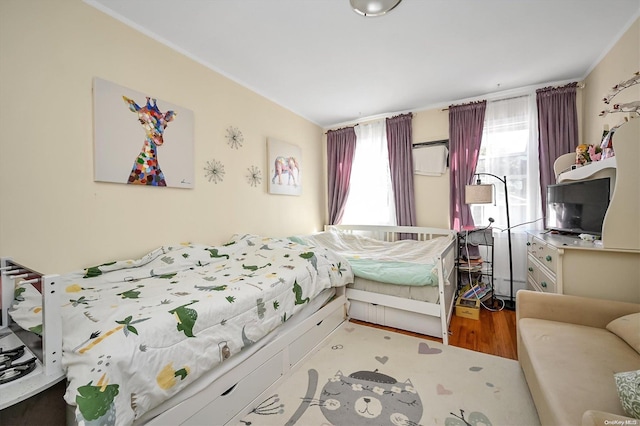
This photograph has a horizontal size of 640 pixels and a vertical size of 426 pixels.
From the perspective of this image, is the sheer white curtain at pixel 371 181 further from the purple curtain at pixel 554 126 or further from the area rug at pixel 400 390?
the area rug at pixel 400 390

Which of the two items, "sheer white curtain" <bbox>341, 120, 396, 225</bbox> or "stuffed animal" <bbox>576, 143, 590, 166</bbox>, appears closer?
"stuffed animal" <bbox>576, 143, 590, 166</bbox>

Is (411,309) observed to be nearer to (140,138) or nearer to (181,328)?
(181,328)

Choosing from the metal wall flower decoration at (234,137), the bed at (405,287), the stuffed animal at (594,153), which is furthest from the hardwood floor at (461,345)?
the metal wall flower decoration at (234,137)

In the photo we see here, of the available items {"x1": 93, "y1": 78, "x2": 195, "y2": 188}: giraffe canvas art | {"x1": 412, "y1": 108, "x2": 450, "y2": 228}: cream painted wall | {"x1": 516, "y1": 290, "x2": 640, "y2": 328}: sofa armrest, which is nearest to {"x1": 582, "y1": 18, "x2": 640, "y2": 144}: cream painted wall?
{"x1": 412, "y1": 108, "x2": 450, "y2": 228}: cream painted wall

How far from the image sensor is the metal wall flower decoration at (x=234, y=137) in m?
2.72

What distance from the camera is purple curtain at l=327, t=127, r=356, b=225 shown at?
4.08 metres

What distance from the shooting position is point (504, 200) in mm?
3143

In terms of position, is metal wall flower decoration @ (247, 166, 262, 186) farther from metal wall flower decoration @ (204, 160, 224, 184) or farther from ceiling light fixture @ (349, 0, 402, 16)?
ceiling light fixture @ (349, 0, 402, 16)

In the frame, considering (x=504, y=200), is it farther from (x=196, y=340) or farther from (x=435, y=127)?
(x=196, y=340)

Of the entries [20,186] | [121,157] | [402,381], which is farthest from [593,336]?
[20,186]

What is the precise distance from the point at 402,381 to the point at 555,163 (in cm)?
272

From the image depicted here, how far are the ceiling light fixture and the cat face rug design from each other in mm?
2484

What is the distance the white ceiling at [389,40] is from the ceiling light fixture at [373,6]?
0.12 m

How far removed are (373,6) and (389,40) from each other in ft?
1.61
